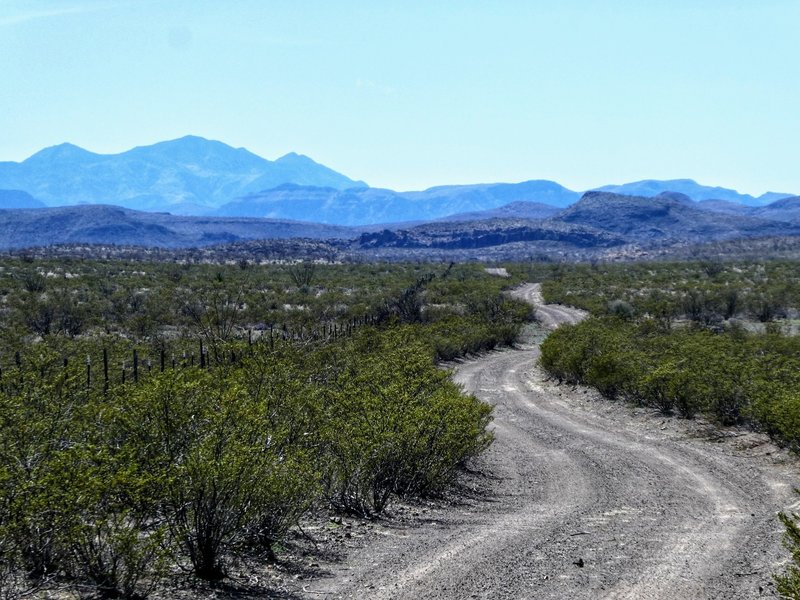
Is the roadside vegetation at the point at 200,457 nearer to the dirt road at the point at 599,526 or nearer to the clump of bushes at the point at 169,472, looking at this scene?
the clump of bushes at the point at 169,472

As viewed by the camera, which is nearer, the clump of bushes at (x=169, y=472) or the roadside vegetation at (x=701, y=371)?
the clump of bushes at (x=169, y=472)

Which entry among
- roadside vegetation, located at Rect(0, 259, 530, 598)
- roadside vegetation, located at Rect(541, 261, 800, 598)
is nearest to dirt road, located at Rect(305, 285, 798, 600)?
roadside vegetation, located at Rect(541, 261, 800, 598)

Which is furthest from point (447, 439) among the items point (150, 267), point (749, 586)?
point (150, 267)

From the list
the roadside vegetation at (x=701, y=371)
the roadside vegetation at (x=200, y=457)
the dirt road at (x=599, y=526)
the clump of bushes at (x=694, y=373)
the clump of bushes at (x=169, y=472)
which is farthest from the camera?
the clump of bushes at (x=694, y=373)

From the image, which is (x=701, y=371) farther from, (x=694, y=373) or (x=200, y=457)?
(x=200, y=457)

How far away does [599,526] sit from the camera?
11266 mm

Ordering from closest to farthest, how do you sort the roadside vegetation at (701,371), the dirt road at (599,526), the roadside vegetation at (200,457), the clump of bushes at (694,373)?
the roadside vegetation at (200,457), the dirt road at (599,526), the roadside vegetation at (701,371), the clump of bushes at (694,373)

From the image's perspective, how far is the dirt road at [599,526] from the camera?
8.57m

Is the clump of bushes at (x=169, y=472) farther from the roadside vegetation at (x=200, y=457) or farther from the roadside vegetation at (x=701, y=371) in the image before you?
the roadside vegetation at (x=701, y=371)

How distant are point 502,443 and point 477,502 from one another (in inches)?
240

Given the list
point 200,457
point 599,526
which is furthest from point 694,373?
point 200,457

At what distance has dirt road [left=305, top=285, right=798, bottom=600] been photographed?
28.1ft

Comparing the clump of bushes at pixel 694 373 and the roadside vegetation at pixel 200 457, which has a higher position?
the roadside vegetation at pixel 200 457

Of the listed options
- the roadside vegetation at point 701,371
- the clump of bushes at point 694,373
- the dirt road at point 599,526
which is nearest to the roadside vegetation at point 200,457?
the dirt road at point 599,526
